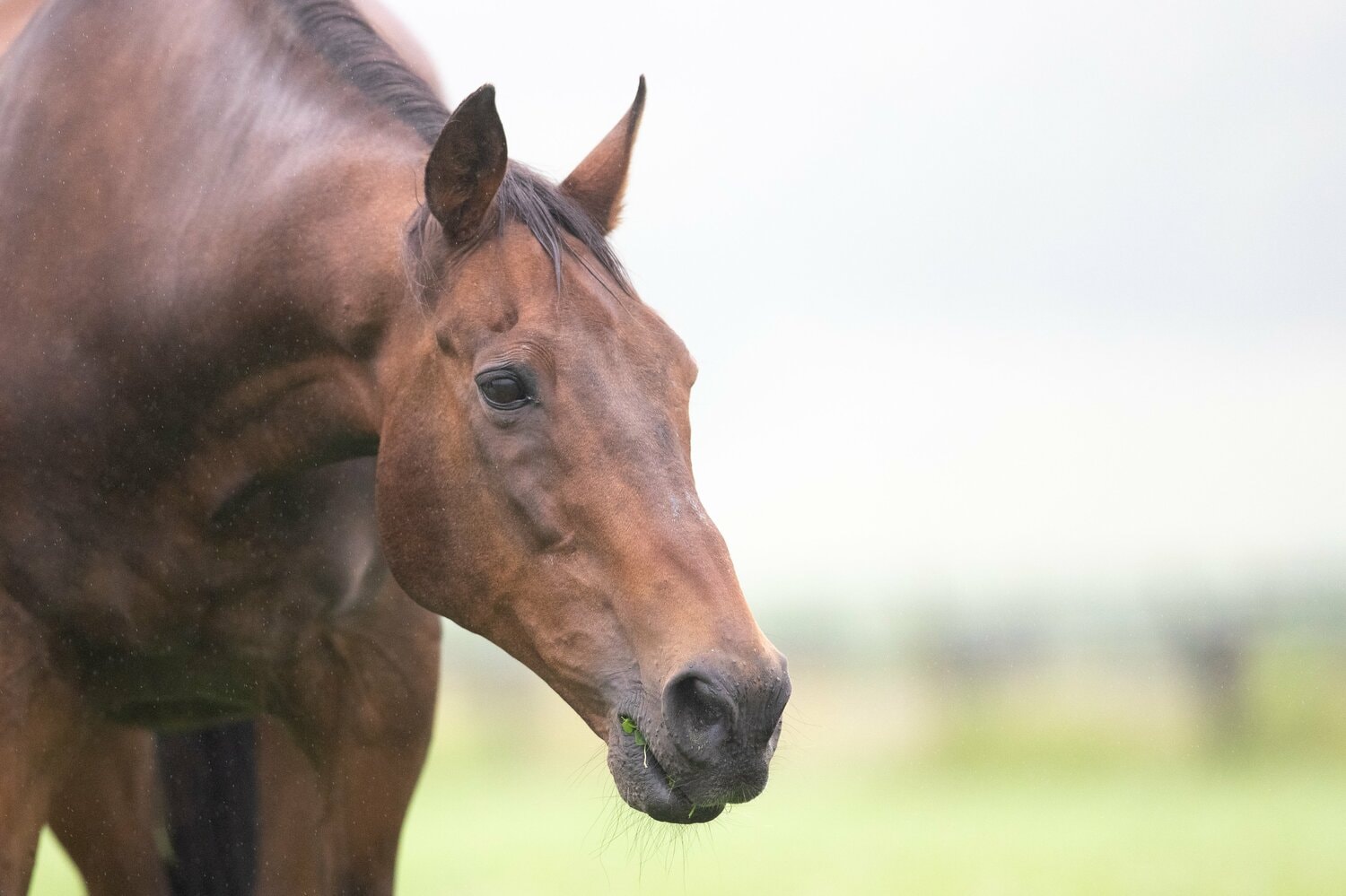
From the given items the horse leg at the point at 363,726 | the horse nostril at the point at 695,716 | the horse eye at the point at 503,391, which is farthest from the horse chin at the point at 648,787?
the horse leg at the point at 363,726

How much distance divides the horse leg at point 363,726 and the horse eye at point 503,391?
1306mm

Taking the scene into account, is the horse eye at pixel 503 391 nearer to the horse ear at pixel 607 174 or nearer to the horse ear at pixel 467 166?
the horse ear at pixel 467 166

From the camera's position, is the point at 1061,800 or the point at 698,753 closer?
the point at 698,753

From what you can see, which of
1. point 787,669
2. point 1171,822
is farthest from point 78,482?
point 1171,822

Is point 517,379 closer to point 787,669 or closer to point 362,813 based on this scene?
point 787,669

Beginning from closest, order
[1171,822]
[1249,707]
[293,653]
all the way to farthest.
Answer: [293,653], [1171,822], [1249,707]

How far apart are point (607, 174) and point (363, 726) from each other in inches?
66.5

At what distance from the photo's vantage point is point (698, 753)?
253 cm

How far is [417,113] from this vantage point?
11.3 ft

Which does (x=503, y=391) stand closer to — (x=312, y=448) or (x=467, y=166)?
(x=467, y=166)

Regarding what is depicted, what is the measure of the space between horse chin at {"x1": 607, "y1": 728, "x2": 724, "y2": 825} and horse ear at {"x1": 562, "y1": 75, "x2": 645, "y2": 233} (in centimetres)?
123

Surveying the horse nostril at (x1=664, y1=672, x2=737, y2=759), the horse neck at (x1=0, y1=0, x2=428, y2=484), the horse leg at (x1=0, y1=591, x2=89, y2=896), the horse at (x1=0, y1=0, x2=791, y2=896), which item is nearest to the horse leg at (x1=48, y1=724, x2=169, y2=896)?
the horse at (x1=0, y1=0, x2=791, y2=896)

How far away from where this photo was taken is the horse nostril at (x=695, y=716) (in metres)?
2.50

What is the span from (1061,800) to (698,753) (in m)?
13.7
